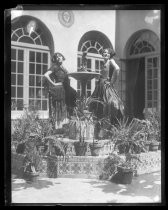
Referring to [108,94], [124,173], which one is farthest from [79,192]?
[108,94]

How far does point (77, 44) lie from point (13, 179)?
8.47 feet

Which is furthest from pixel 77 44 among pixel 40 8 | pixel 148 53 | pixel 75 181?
pixel 75 181

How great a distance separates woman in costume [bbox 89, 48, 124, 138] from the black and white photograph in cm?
2

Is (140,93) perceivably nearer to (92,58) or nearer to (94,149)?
(92,58)

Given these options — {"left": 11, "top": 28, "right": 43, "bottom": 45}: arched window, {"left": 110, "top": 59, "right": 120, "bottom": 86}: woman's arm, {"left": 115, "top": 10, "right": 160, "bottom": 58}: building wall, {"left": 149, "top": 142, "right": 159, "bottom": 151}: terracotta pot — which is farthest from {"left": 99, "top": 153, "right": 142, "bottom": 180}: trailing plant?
{"left": 11, "top": 28, "right": 43, "bottom": 45}: arched window

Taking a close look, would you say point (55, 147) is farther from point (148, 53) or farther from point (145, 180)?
point (148, 53)

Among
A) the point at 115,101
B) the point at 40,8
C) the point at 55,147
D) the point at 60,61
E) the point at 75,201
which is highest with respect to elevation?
the point at 40,8

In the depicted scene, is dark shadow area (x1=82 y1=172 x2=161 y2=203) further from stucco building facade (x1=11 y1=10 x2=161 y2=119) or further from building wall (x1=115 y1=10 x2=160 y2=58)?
building wall (x1=115 y1=10 x2=160 y2=58)

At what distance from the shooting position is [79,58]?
6.22 metres

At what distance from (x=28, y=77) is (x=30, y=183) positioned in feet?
5.98

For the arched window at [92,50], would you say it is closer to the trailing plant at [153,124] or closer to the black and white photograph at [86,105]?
the black and white photograph at [86,105]

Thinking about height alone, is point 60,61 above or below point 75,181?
above

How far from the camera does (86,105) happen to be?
6238mm
